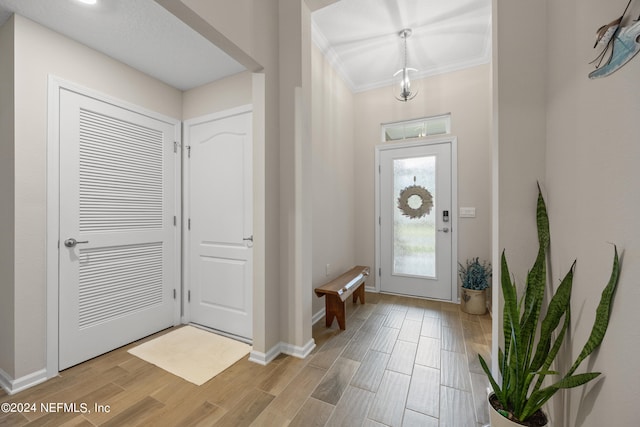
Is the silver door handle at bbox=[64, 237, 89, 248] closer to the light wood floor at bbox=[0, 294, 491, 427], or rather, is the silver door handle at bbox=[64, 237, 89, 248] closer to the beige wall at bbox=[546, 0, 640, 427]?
the light wood floor at bbox=[0, 294, 491, 427]

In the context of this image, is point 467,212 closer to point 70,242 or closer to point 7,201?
point 70,242

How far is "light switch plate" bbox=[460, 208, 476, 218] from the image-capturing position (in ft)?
10.5

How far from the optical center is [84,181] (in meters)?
2.08

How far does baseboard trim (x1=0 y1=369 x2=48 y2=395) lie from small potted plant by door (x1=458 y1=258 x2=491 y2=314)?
12.6ft

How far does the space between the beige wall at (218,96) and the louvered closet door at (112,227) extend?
0.98 feet

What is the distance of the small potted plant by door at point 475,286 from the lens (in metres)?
2.91

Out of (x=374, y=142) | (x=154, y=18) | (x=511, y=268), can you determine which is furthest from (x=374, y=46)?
(x=511, y=268)

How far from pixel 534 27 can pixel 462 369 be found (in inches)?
87.4

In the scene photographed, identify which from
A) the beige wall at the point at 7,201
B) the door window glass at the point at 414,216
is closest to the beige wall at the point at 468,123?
the door window glass at the point at 414,216

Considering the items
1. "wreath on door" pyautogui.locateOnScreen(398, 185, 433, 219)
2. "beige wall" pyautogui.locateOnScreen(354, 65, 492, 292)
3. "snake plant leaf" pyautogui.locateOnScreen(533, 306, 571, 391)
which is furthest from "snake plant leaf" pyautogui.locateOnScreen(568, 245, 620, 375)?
"wreath on door" pyautogui.locateOnScreen(398, 185, 433, 219)

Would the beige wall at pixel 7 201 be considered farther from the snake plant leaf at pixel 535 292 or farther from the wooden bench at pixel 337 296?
the snake plant leaf at pixel 535 292

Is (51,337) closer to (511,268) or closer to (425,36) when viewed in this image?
(511,268)

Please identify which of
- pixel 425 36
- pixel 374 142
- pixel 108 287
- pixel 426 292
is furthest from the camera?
pixel 374 142

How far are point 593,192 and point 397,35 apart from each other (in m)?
2.57
